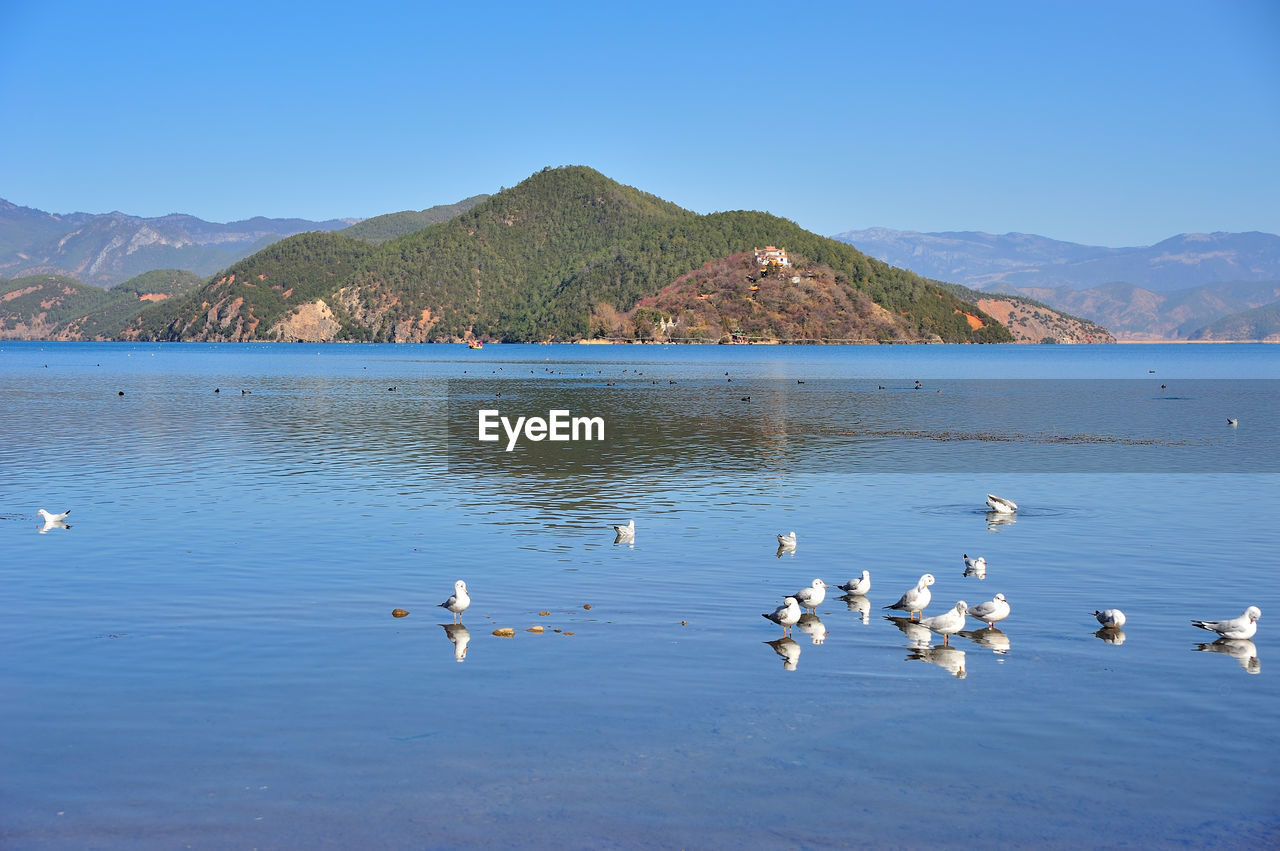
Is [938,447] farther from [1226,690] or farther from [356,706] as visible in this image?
[356,706]

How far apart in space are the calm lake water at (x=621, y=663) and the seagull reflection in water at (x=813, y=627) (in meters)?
0.09

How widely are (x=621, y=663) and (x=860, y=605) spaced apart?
6.46 m

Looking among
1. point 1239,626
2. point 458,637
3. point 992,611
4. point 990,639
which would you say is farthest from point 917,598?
point 458,637

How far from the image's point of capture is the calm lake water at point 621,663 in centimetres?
1243

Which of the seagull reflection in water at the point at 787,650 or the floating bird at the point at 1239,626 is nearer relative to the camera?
the seagull reflection in water at the point at 787,650

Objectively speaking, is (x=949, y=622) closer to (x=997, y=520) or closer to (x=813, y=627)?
(x=813, y=627)

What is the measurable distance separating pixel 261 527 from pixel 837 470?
2448cm

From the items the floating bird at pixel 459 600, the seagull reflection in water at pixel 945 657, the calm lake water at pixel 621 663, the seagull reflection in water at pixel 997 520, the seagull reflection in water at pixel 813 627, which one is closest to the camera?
the calm lake water at pixel 621 663

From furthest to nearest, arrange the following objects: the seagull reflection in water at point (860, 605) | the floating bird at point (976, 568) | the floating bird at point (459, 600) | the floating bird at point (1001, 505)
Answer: the floating bird at point (1001, 505)
the floating bird at point (976, 568)
the seagull reflection in water at point (860, 605)
the floating bird at point (459, 600)

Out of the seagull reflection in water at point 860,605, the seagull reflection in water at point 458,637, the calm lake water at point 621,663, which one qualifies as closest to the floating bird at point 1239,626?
the calm lake water at point 621,663

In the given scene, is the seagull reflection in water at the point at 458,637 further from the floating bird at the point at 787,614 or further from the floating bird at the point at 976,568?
the floating bird at the point at 976,568

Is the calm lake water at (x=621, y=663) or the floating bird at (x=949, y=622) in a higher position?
the floating bird at (x=949, y=622)

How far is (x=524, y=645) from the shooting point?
19000 millimetres

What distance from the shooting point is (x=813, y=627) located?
20609 millimetres
